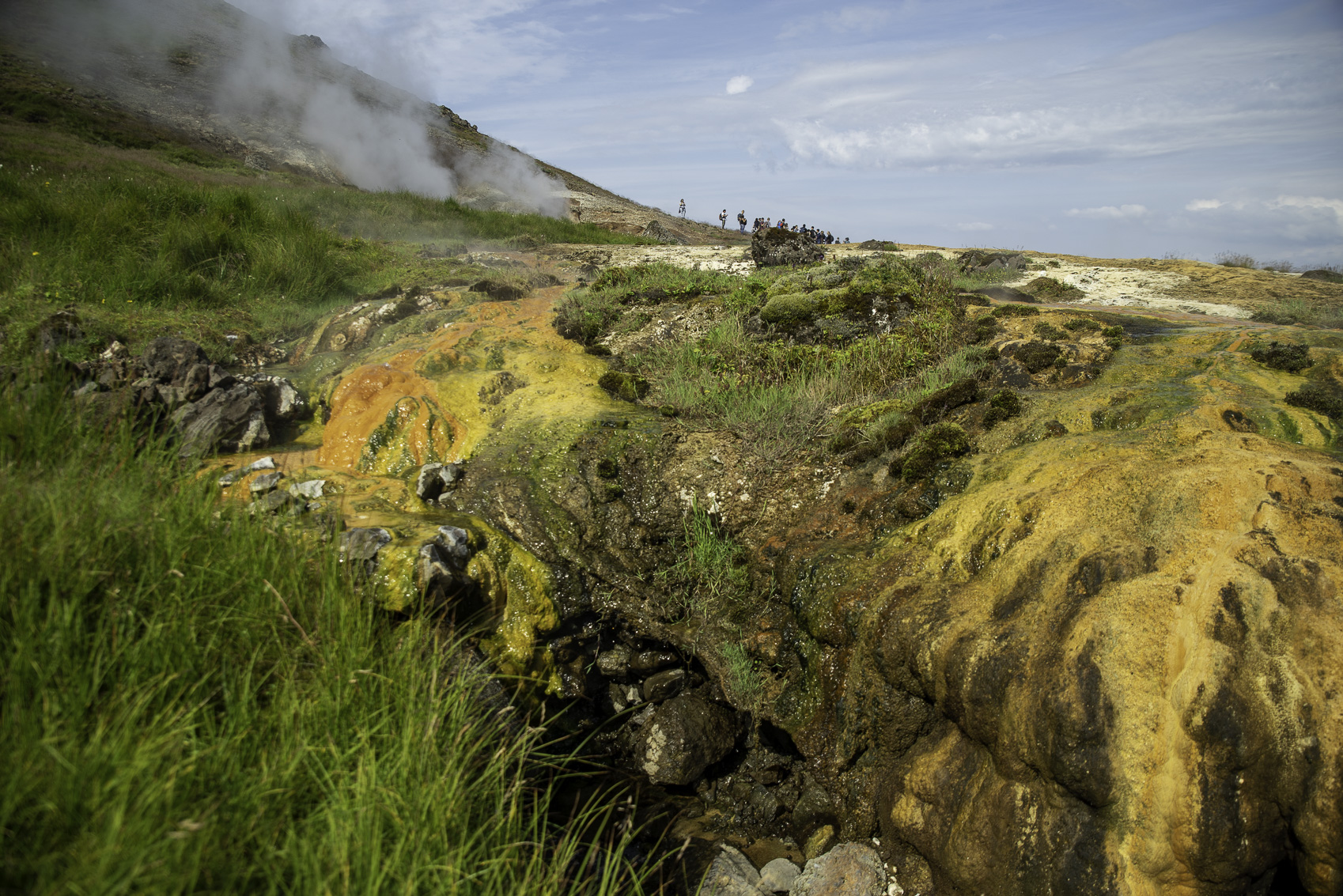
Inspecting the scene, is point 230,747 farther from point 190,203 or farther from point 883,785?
point 190,203

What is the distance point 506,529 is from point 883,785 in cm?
323

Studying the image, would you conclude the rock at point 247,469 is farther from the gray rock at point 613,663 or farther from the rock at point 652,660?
the rock at point 652,660

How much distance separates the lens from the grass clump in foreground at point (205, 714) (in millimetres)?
1780

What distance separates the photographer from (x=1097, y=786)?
2.88m

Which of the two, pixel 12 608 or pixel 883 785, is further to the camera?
pixel 883 785

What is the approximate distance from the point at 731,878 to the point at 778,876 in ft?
0.87

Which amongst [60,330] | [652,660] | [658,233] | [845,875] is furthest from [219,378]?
[658,233]

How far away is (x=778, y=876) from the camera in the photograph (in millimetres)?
3582

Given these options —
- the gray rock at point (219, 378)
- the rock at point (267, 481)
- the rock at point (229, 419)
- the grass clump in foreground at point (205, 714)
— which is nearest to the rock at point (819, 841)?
the grass clump in foreground at point (205, 714)

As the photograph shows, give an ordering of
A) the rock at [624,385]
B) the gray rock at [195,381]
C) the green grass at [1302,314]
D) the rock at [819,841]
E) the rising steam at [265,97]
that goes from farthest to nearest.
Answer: the rising steam at [265,97], the green grass at [1302,314], the rock at [624,385], the gray rock at [195,381], the rock at [819,841]

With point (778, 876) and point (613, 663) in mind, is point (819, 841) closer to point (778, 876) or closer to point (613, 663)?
point (778, 876)

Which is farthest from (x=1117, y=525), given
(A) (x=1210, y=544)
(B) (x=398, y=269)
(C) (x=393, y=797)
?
(B) (x=398, y=269)

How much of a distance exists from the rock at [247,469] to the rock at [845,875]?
14.3 ft

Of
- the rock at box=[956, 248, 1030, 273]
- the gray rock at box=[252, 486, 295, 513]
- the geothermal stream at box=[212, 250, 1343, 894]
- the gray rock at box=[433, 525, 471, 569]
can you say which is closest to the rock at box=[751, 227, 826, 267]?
the rock at box=[956, 248, 1030, 273]
